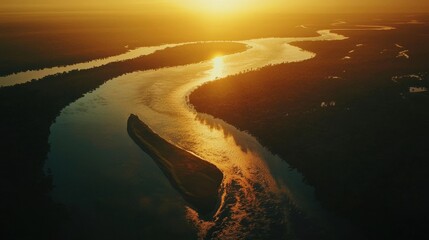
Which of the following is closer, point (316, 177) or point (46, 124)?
point (316, 177)

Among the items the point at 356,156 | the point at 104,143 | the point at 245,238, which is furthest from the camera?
the point at 104,143

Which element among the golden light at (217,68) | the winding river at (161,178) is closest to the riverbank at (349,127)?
the winding river at (161,178)

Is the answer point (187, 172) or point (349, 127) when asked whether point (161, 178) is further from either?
point (349, 127)

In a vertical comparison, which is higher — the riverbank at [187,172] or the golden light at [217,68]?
the golden light at [217,68]

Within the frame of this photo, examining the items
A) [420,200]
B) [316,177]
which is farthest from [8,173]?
[420,200]

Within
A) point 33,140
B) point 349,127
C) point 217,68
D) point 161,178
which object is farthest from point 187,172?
point 217,68

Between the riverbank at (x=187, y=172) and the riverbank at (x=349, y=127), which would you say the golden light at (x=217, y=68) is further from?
the riverbank at (x=187, y=172)

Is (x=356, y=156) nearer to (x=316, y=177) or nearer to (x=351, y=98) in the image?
(x=316, y=177)
